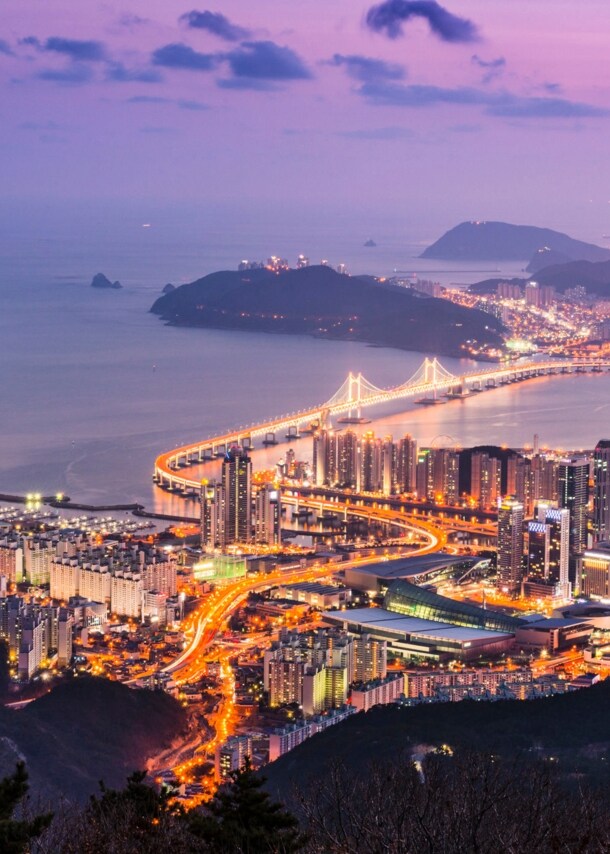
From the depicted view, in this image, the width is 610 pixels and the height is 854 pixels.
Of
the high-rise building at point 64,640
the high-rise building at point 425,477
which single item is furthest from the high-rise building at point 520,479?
the high-rise building at point 64,640

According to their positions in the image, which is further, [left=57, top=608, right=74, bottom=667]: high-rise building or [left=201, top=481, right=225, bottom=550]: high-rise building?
[left=201, top=481, right=225, bottom=550]: high-rise building

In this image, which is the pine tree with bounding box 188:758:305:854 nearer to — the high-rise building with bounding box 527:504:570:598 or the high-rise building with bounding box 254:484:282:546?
the high-rise building with bounding box 527:504:570:598

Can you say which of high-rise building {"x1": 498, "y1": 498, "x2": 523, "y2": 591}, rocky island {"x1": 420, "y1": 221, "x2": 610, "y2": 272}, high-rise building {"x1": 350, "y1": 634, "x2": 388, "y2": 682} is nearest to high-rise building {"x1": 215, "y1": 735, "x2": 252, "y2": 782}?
high-rise building {"x1": 350, "y1": 634, "x2": 388, "y2": 682}

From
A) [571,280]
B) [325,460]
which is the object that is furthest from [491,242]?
[325,460]

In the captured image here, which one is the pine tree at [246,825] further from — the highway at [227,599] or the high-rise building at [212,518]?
the high-rise building at [212,518]

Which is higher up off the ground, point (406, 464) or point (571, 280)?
point (571, 280)

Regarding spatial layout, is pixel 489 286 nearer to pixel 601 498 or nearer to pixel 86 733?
pixel 601 498
